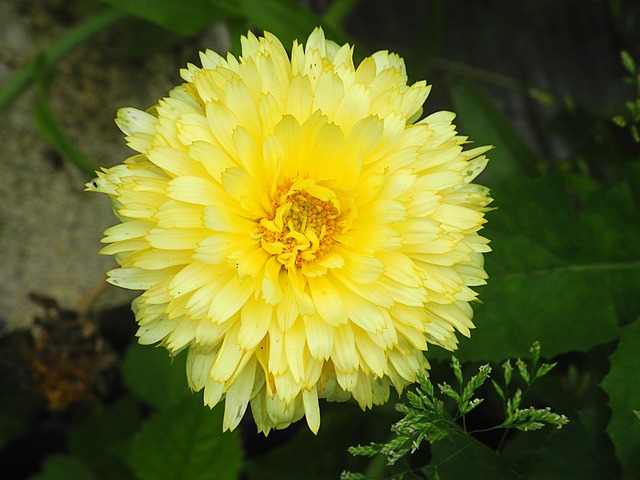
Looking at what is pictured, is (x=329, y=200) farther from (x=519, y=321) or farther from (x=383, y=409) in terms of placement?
(x=383, y=409)

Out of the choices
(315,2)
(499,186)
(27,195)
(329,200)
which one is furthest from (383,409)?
(315,2)

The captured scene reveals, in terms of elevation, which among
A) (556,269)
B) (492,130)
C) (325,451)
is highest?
(492,130)

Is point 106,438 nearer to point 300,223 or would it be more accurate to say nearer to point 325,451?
point 325,451

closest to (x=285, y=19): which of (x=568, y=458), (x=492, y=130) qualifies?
(x=492, y=130)

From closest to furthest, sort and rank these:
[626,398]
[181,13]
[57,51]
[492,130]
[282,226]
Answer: [282,226] → [626,398] → [181,13] → [57,51] → [492,130]

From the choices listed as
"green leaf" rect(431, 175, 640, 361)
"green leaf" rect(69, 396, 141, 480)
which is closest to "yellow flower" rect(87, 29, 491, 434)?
"green leaf" rect(431, 175, 640, 361)

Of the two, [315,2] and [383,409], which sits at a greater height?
[315,2]

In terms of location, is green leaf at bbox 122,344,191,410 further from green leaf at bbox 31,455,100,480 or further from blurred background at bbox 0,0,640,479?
green leaf at bbox 31,455,100,480
